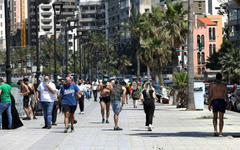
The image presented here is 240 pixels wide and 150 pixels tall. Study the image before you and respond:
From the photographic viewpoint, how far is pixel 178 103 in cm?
3950

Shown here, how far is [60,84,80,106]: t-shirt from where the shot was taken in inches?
777

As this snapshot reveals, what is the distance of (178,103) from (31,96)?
13.4 meters

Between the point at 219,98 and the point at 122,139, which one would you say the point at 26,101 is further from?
the point at 219,98

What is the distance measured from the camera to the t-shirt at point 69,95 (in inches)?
777

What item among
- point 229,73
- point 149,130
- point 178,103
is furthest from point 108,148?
point 229,73

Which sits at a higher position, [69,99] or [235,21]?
[235,21]

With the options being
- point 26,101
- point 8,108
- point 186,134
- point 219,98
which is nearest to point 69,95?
point 8,108

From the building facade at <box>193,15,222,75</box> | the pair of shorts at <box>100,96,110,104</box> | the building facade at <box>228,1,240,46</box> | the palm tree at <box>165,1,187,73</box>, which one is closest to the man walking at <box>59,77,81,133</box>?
the pair of shorts at <box>100,96,110,104</box>

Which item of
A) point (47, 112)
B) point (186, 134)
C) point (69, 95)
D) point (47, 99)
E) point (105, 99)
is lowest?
point (186, 134)

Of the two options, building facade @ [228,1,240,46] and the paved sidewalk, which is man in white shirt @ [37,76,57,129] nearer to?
the paved sidewalk

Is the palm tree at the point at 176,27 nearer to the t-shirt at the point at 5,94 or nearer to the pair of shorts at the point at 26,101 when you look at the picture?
the pair of shorts at the point at 26,101

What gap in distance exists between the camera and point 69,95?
1978 centimetres

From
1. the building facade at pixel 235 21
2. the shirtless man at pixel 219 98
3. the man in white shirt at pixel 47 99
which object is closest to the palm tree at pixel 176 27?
the man in white shirt at pixel 47 99

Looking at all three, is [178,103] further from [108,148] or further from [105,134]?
[108,148]
